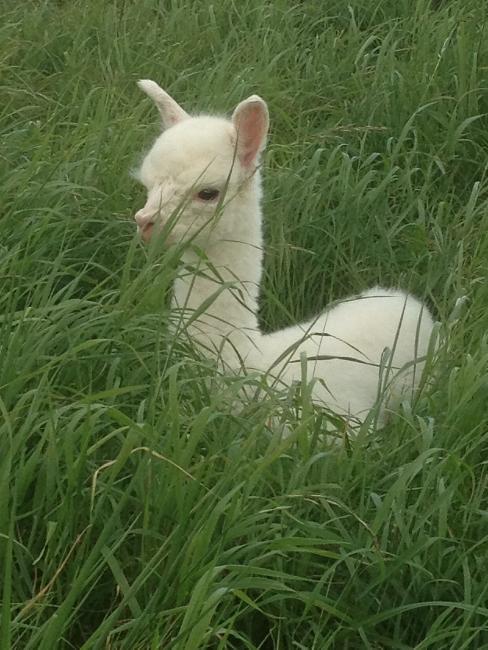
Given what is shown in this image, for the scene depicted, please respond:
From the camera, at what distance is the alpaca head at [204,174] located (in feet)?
13.0

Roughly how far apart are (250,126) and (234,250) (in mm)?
376

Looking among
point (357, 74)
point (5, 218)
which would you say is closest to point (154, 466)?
point (5, 218)

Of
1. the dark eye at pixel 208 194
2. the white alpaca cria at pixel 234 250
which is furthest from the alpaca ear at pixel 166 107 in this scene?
the dark eye at pixel 208 194

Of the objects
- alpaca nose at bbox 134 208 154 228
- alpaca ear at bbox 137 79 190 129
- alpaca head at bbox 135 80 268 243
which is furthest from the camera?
alpaca ear at bbox 137 79 190 129

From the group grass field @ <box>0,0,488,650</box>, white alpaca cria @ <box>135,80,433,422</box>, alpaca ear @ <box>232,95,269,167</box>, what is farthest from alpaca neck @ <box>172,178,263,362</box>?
grass field @ <box>0,0,488,650</box>

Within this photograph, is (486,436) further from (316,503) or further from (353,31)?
(353,31)

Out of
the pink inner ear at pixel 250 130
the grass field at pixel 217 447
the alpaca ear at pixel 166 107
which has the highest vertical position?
the alpaca ear at pixel 166 107

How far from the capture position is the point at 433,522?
3047 millimetres

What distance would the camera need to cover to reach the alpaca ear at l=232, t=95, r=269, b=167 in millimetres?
4184

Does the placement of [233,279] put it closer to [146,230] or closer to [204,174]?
[204,174]

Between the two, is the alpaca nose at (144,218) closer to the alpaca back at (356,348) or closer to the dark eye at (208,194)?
the dark eye at (208,194)

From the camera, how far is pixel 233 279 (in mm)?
4246

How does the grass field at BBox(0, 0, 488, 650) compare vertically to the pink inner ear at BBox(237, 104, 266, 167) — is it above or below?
below

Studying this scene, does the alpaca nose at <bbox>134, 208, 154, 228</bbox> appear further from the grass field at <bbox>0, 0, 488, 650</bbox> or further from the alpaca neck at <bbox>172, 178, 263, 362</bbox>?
the alpaca neck at <bbox>172, 178, 263, 362</bbox>
